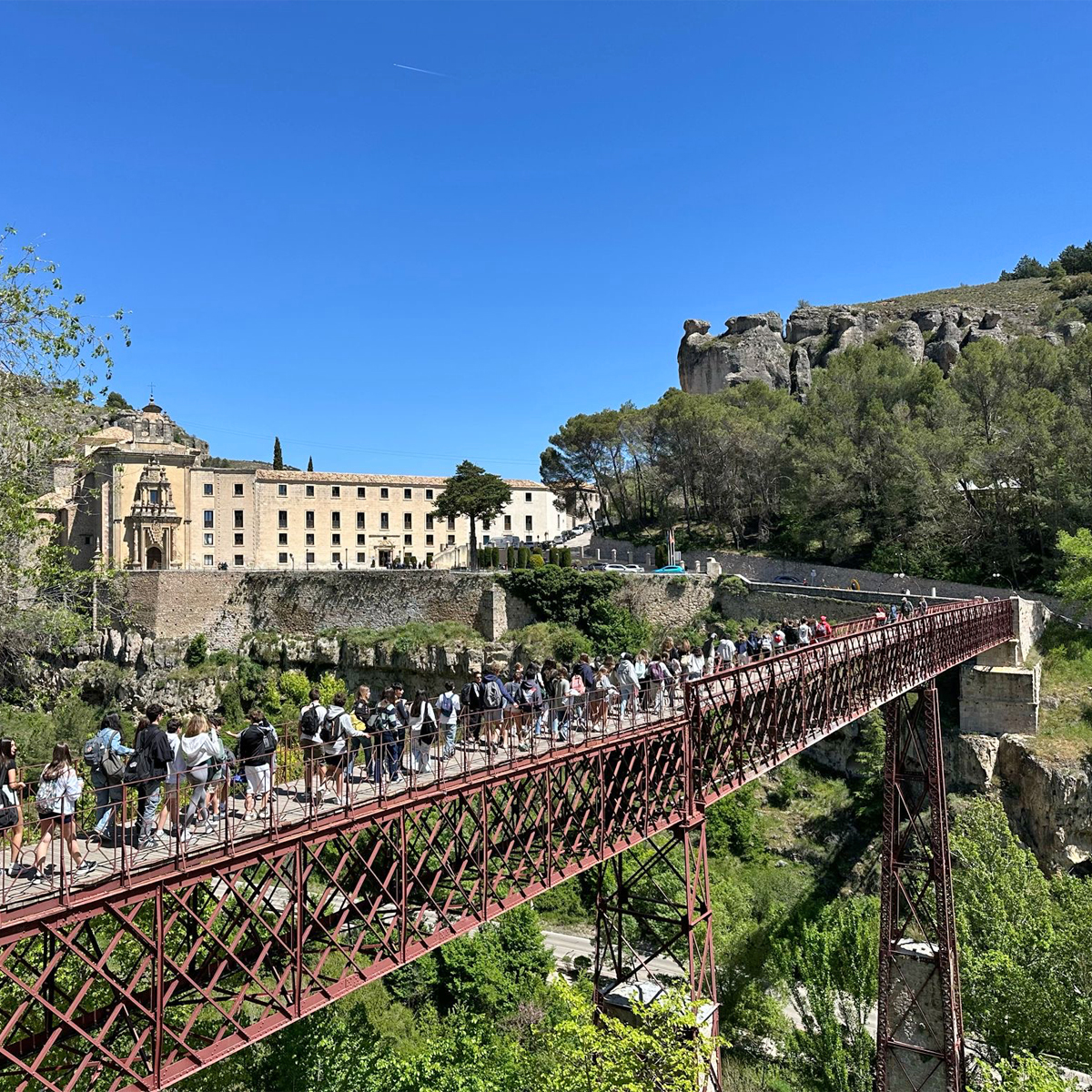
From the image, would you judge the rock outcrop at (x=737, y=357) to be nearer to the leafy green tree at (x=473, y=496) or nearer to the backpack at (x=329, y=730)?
the leafy green tree at (x=473, y=496)

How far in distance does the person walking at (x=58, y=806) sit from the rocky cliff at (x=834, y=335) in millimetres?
72890

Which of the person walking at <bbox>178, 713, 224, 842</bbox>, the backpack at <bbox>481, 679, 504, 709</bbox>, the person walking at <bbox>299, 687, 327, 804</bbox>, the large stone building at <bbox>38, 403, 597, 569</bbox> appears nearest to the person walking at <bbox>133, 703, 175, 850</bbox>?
the person walking at <bbox>178, 713, 224, 842</bbox>

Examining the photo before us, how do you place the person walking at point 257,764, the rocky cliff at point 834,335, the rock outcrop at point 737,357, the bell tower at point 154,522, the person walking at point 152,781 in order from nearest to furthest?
the person walking at point 152,781 → the person walking at point 257,764 → the bell tower at point 154,522 → the rocky cliff at point 834,335 → the rock outcrop at point 737,357

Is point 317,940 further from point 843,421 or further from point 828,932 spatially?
point 843,421

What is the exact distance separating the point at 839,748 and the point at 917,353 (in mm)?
52844

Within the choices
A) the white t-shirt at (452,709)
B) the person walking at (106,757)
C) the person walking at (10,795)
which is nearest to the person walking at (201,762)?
the person walking at (106,757)

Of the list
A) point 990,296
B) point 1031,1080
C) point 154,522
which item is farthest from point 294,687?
point 990,296

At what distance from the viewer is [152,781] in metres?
7.86

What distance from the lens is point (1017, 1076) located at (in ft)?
41.7

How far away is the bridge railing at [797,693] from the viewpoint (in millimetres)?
13789

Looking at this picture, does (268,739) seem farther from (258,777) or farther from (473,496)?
(473,496)

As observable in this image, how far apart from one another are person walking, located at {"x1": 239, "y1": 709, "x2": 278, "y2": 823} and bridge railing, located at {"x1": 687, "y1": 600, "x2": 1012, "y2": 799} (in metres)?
6.57

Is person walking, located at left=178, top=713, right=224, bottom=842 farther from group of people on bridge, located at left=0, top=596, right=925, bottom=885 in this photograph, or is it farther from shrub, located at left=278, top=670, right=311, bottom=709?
shrub, located at left=278, top=670, right=311, bottom=709

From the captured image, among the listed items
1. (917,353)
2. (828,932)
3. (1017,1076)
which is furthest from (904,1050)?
(917,353)
